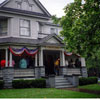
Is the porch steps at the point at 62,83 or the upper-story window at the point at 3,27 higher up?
the upper-story window at the point at 3,27

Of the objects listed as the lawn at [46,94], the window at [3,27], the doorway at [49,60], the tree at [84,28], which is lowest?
the lawn at [46,94]

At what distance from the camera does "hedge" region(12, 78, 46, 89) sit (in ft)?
55.6

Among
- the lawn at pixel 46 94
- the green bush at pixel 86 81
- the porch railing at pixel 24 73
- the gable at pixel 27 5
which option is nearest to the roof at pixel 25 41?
the porch railing at pixel 24 73

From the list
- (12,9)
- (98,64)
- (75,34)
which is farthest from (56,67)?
(98,64)

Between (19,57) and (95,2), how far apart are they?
12.9m

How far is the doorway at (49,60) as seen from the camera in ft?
76.3

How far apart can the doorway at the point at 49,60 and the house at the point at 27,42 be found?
20 centimetres

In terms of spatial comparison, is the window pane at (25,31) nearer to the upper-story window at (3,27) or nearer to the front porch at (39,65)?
the upper-story window at (3,27)

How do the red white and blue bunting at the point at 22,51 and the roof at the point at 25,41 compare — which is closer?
the red white and blue bunting at the point at 22,51

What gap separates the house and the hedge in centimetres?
76

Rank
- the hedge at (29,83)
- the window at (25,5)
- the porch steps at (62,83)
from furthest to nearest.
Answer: the window at (25,5), the porch steps at (62,83), the hedge at (29,83)

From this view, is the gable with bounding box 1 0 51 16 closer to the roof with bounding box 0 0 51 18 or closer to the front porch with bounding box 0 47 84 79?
the roof with bounding box 0 0 51 18

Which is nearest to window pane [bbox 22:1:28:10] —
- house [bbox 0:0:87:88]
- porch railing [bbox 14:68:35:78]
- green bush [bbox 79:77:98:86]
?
house [bbox 0:0:87:88]

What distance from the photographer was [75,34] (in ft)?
39.3
